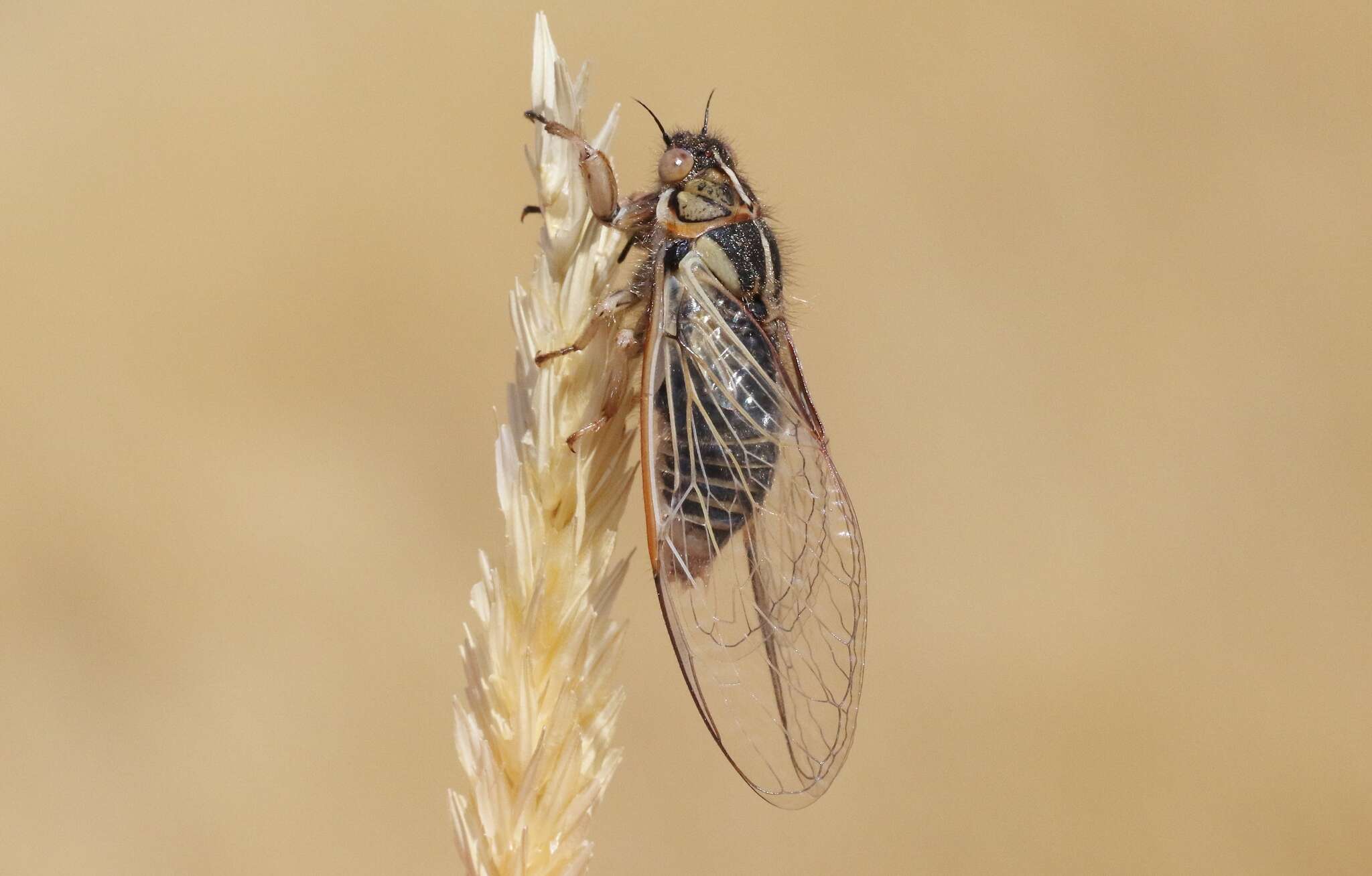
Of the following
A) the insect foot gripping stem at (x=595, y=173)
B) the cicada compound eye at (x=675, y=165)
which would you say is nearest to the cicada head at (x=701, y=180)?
the cicada compound eye at (x=675, y=165)

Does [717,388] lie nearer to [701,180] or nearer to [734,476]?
[734,476]

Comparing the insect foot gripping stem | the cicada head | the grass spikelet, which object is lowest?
the grass spikelet

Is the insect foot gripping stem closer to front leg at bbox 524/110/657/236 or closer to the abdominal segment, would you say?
front leg at bbox 524/110/657/236

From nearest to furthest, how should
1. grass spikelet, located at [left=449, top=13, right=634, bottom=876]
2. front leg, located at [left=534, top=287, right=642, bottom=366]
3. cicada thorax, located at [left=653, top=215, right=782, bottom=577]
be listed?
grass spikelet, located at [left=449, top=13, right=634, bottom=876]
front leg, located at [left=534, top=287, right=642, bottom=366]
cicada thorax, located at [left=653, top=215, right=782, bottom=577]

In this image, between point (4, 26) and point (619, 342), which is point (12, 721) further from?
point (619, 342)

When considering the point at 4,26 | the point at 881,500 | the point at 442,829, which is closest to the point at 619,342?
the point at 442,829

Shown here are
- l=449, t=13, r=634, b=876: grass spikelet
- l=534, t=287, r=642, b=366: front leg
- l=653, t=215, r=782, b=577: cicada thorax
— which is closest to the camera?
l=449, t=13, r=634, b=876: grass spikelet

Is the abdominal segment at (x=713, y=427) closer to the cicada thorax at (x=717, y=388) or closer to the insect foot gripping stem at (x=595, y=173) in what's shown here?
the cicada thorax at (x=717, y=388)

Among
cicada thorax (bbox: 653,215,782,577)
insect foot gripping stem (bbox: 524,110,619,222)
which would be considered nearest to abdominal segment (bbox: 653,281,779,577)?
cicada thorax (bbox: 653,215,782,577)
